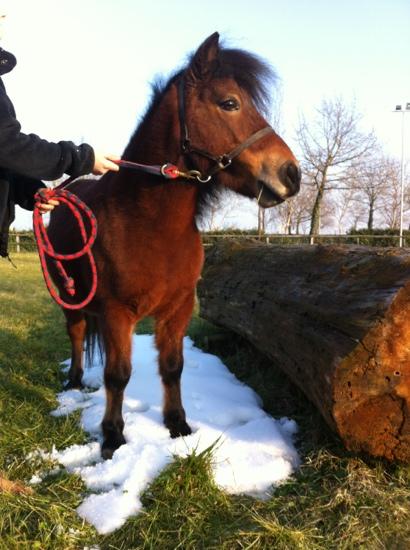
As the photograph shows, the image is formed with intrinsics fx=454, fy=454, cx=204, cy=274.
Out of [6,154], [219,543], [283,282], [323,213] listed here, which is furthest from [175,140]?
[323,213]

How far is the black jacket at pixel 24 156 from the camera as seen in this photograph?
2.05 m

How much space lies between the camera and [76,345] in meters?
4.49

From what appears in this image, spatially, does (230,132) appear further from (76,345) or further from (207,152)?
(76,345)

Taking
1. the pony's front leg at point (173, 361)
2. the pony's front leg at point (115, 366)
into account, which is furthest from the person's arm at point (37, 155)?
the pony's front leg at point (173, 361)

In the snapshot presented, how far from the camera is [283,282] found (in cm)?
368

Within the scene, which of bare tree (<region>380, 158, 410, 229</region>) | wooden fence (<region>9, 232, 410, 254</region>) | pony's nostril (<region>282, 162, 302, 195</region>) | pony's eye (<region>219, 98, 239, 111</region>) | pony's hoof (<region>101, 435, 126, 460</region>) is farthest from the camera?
bare tree (<region>380, 158, 410, 229</region>)

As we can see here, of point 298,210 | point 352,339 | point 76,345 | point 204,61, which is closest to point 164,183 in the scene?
point 204,61

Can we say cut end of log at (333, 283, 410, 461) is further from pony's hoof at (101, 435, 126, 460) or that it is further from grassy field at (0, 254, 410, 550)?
pony's hoof at (101, 435, 126, 460)

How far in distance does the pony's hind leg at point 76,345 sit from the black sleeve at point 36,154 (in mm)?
2467

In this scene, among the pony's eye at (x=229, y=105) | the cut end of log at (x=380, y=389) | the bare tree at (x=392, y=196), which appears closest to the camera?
the cut end of log at (x=380, y=389)

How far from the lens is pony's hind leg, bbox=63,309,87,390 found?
4328 mm

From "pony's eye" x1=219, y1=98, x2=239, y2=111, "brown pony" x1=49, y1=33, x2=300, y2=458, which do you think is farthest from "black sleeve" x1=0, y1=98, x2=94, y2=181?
"pony's eye" x1=219, y1=98, x2=239, y2=111

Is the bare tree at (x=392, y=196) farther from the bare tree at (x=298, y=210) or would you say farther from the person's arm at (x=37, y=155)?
the person's arm at (x=37, y=155)

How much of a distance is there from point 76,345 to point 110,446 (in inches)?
69.6
